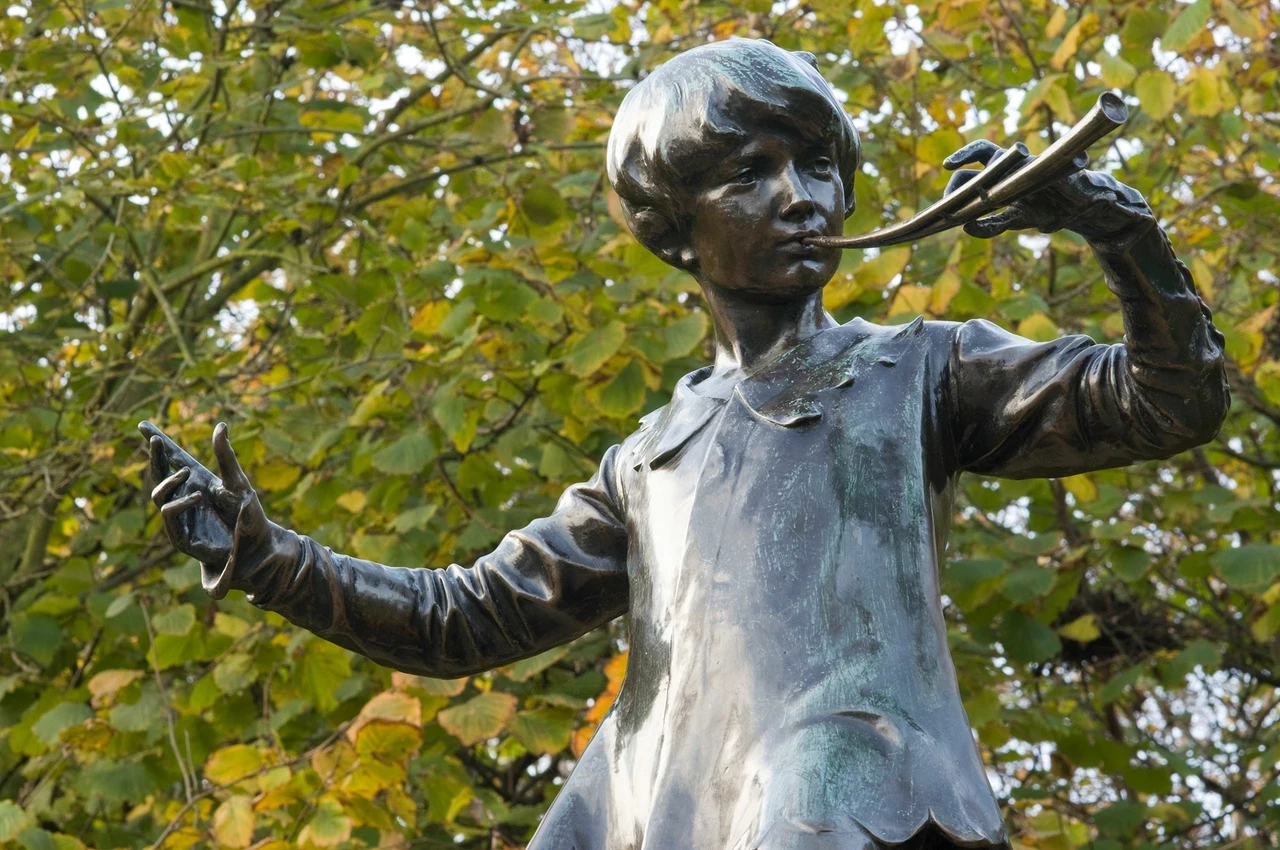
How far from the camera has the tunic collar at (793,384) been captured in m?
2.83

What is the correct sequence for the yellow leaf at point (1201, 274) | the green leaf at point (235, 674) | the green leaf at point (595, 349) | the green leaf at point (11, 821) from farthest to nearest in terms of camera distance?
1. the green leaf at point (235, 674)
2. the yellow leaf at point (1201, 274)
3. the green leaf at point (595, 349)
4. the green leaf at point (11, 821)

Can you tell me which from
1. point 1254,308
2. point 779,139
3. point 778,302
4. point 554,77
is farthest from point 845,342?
point 1254,308

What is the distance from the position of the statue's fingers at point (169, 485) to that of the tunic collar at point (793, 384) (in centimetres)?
67

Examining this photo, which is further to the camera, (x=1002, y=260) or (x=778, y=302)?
(x=1002, y=260)

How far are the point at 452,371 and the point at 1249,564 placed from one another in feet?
8.85

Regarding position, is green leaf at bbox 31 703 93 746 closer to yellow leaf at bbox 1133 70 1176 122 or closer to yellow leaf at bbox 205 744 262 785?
yellow leaf at bbox 205 744 262 785

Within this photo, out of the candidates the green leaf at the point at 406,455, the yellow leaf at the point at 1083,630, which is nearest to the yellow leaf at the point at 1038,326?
the yellow leaf at the point at 1083,630

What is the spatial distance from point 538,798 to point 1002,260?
270cm

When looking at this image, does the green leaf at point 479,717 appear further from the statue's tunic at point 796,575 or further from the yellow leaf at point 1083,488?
the statue's tunic at point 796,575

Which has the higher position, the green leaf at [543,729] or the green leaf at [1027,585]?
the green leaf at [1027,585]

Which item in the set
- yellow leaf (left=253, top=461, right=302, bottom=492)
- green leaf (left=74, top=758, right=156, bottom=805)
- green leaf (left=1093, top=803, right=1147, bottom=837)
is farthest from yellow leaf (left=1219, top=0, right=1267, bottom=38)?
→ green leaf (left=74, top=758, right=156, bottom=805)

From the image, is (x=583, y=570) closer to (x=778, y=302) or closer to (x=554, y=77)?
(x=778, y=302)

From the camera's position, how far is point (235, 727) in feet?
22.8

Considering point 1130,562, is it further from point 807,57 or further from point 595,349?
point 807,57
